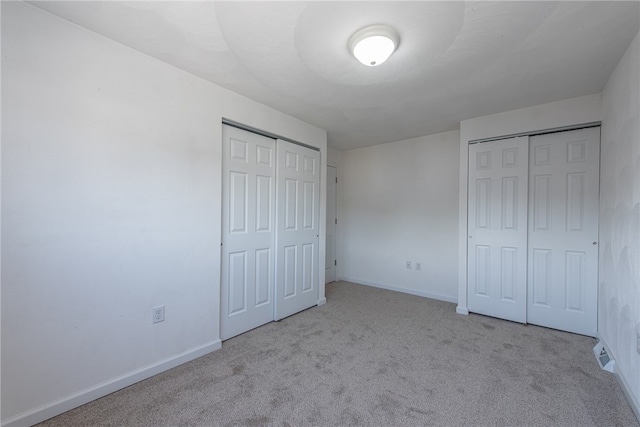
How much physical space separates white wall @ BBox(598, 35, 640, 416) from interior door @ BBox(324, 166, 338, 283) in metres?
3.24

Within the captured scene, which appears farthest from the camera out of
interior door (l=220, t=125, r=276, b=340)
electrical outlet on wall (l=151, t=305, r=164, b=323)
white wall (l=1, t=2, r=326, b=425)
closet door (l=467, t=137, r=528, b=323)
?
closet door (l=467, t=137, r=528, b=323)

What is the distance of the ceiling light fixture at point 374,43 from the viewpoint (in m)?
1.60

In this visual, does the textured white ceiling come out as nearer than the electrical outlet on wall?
Yes

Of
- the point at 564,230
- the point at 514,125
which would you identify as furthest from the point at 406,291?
the point at 514,125

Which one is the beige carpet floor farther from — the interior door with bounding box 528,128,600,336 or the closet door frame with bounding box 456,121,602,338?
the closet door frame with bounding box 456,121,602,338

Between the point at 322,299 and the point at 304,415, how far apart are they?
1.96m

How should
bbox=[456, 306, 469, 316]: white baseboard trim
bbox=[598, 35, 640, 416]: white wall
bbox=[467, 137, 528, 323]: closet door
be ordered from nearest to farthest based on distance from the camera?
1. bbox=[598, 35, 640, 416]: white wall
2. bbox=[467, 137, 528, 323]: closet door
3. bbox=[456, 306, 469, 316]: white baseboard trim

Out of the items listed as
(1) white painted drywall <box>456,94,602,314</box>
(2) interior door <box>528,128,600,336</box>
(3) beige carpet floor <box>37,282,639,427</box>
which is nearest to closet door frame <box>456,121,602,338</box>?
(1) white painted drywall <box>456,94,602,314</box>

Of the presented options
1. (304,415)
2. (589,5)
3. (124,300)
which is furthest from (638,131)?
(124,300)

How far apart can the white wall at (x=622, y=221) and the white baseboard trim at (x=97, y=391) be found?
118 inches

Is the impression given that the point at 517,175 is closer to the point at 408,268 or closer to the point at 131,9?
the point at 408,268

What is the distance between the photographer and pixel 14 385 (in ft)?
4.71

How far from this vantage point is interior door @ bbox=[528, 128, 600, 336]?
8.50 feet

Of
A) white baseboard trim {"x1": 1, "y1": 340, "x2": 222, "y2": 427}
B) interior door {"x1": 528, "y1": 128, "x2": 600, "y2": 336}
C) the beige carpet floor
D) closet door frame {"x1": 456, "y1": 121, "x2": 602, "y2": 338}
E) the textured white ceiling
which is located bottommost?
the beige carpet floor
